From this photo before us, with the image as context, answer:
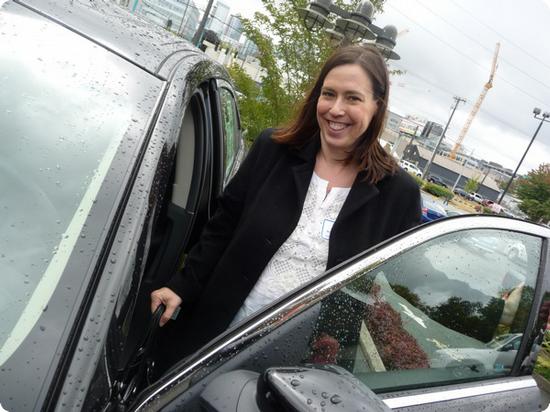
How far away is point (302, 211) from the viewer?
180 centimetres

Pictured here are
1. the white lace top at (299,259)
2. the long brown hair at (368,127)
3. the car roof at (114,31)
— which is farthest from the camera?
the long brown hair at (368,127)

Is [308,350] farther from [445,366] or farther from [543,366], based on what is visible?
[543,366]

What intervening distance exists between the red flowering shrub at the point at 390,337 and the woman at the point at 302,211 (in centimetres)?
44

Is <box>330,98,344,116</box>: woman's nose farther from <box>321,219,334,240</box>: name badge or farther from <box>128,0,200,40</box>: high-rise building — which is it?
<box>128,0,200,40</box>: high-rise building

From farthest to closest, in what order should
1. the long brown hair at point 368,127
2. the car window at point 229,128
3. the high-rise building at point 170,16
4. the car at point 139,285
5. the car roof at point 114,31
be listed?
the high-rise building at point 170,16
the car window at point 229,128
the long brown hair at point 368,127
the car roof at point 114,31
the car at point 139,285

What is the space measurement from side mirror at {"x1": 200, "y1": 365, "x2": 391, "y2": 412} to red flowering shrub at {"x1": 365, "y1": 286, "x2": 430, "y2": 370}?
0.97ft

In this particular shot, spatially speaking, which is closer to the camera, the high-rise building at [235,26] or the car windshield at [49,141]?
the car windshield at [49,141]

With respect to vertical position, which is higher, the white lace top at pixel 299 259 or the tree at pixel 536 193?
the tree at pixel 536 193

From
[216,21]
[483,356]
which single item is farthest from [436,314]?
[216,21]

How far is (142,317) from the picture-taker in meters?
1.84

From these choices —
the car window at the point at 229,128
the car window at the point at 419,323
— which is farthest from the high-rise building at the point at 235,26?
the car window at the point at 419,323

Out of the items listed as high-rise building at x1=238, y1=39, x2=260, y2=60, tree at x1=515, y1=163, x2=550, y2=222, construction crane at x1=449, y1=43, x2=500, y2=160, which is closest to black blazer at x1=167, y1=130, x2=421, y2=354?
high-rise building at x1=238, y1=39, x2=260, y2=60

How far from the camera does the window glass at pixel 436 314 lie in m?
1.23

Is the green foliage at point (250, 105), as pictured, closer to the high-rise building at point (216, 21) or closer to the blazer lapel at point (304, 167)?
the blazer lapel at point (304, 167)
